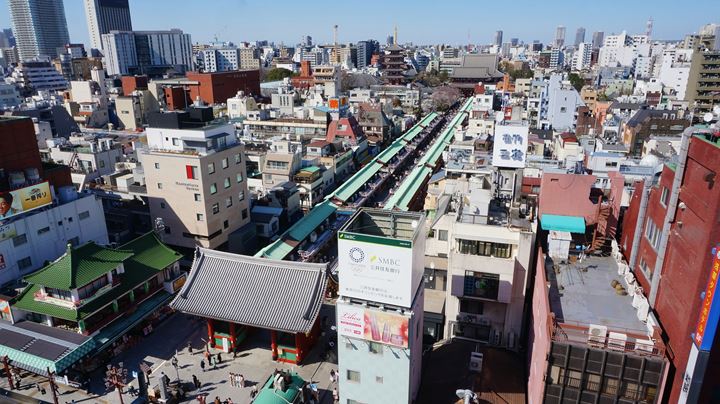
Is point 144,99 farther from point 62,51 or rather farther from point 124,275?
point 62,51

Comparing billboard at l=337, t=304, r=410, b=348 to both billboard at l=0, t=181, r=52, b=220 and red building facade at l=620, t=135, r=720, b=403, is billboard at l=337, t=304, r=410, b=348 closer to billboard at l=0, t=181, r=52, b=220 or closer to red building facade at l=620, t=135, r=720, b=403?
red building facade at l=620, t=135, r=720, b=403

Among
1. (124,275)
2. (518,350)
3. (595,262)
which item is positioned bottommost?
(518,350)

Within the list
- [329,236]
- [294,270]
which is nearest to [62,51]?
Result: [329,236]

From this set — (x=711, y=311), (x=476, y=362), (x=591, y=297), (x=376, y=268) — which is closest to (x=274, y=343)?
(x=376, y=268)

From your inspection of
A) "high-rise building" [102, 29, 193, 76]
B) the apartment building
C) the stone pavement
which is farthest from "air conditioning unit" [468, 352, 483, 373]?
"high-rise building" [102, 29, 193, 76]

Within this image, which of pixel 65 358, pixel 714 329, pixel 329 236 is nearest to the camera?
pixel 714 329

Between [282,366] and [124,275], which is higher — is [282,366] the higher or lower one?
the lower one
